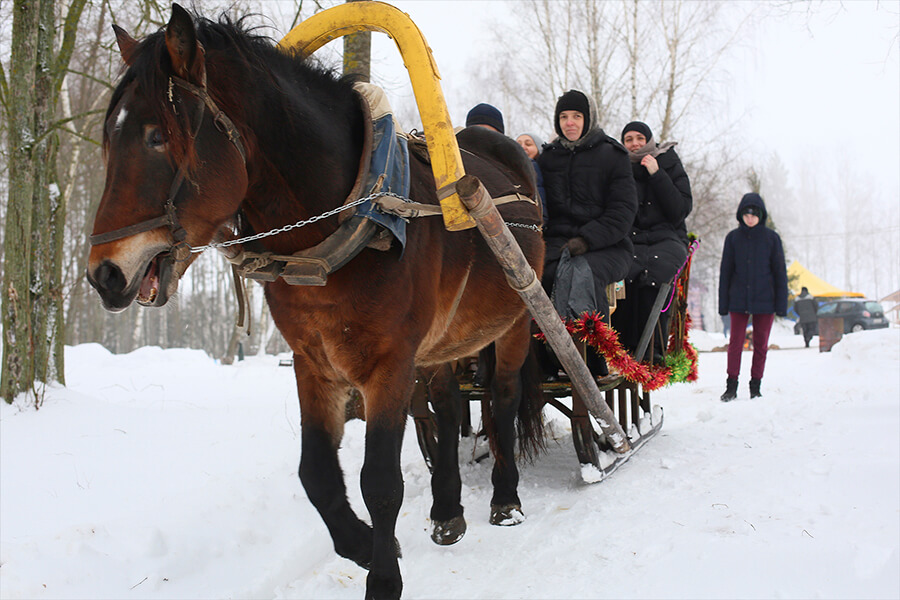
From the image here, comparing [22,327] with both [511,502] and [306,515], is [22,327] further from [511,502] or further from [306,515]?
[511,502]

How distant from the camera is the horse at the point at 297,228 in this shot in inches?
77.1

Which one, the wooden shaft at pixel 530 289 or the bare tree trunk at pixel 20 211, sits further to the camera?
the bare tree trunk at pixel 20 211

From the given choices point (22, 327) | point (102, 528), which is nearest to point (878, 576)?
point (102, 528)

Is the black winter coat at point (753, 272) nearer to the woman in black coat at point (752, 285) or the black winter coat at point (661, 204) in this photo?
the woman in black coat at point (752, 285)

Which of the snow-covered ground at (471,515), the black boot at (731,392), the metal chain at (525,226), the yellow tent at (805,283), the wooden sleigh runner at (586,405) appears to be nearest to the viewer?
the snow-covered ground at (471,515)

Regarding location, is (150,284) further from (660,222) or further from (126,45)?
(660,222)

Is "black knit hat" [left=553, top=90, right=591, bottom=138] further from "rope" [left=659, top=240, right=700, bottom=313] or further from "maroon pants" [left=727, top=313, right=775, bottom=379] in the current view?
"maroon pants" [left=727, top=313, right=775, bottom=379]

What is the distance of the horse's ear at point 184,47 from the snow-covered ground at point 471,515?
2010 mm

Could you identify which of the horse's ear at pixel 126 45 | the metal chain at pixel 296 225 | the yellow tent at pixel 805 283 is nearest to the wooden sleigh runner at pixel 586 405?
the metal chain at pixel 296 225

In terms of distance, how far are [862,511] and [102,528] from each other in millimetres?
3498

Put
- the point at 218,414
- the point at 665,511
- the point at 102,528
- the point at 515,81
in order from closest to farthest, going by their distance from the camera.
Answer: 1. the point at 102,528
2. the point at 665,511
3. the point at 218,414
4. the point at 515,81

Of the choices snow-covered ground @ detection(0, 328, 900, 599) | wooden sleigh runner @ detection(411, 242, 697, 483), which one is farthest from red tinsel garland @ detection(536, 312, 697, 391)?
snow-covered ground @ detection(0, 328, 900, 599)

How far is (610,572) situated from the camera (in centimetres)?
287

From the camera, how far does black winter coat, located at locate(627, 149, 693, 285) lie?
15.8ft
